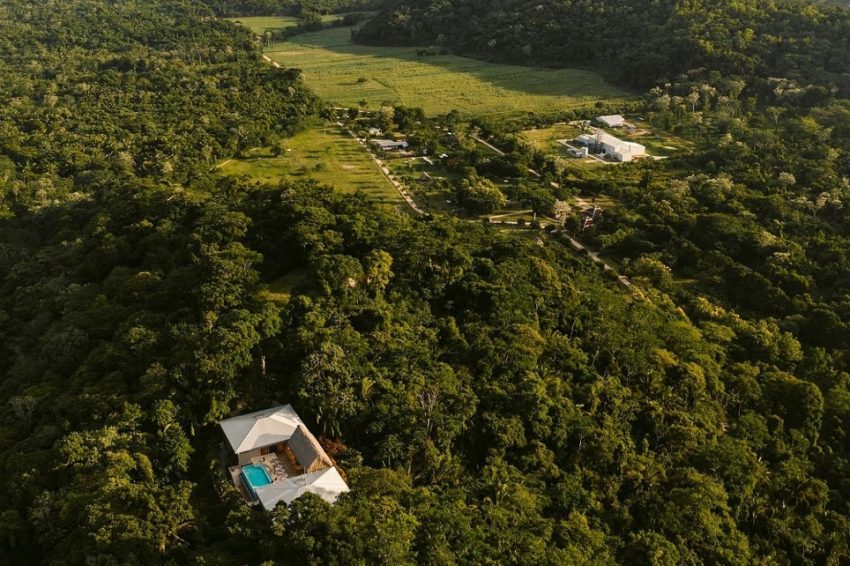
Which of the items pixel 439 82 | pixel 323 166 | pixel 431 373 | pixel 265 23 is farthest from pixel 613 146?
pixel 265 23

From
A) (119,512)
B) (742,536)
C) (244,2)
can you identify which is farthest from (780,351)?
(244,2)

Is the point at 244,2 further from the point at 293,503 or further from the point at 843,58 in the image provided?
the point at 293,503

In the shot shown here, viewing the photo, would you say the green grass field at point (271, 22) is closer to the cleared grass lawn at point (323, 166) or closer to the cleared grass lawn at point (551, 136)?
the cleared grass lawn at point (323, 166)

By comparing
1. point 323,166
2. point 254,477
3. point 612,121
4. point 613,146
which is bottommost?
point 254,477

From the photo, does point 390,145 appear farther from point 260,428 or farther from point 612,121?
point 260,428

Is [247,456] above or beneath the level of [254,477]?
above

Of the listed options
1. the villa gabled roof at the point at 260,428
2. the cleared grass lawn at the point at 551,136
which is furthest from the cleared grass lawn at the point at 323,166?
the villa gabled roof at the point at 260,428
